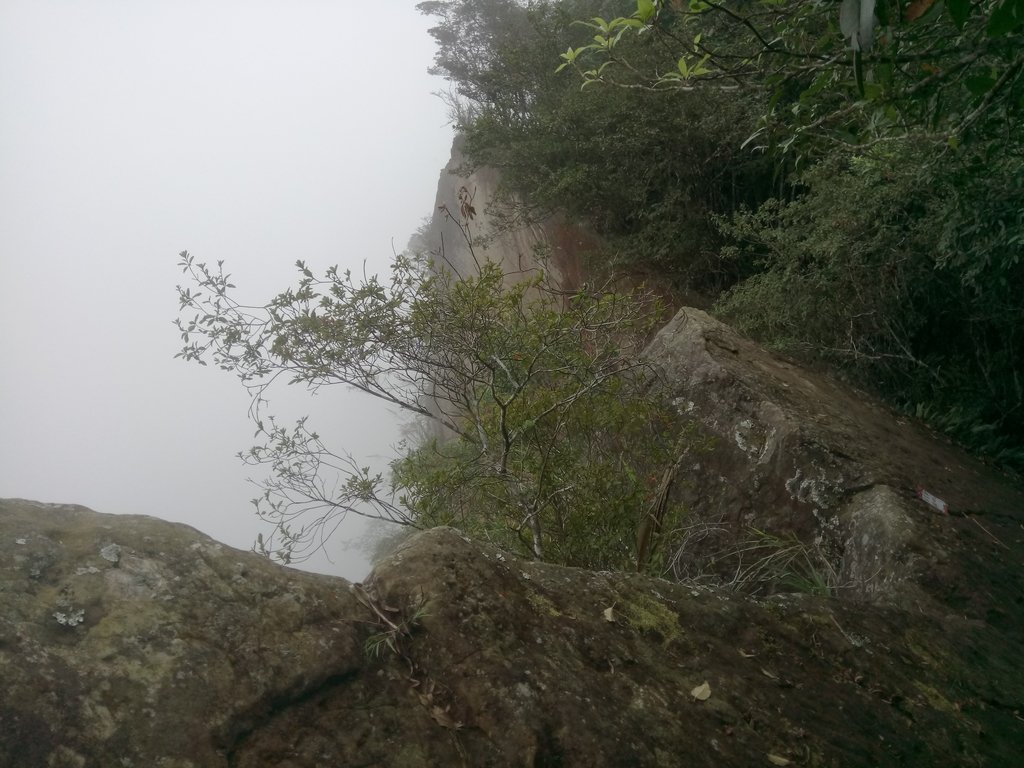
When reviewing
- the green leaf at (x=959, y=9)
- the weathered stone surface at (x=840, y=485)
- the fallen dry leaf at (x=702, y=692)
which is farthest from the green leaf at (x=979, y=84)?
the weathered stone surface at (x=840, y=485)

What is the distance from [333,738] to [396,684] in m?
0.26

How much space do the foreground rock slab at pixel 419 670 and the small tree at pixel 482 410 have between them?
1444mm

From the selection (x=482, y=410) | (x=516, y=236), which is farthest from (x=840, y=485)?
(x=516, y=236)

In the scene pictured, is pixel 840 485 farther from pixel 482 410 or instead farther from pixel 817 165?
pixel 817 165

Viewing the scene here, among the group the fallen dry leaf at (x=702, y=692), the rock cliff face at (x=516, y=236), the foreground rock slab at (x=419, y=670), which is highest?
the rock cliff face at (x=516, y=236)

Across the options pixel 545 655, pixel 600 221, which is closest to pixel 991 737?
pixel 545 655

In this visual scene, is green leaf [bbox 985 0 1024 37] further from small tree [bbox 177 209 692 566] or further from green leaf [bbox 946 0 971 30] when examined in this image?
small tree [bbox 177 209 692 566]

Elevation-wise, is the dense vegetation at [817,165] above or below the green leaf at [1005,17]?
above

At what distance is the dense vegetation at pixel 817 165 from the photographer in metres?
3.45

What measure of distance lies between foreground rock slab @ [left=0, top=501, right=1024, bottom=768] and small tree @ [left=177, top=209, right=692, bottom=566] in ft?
4.74

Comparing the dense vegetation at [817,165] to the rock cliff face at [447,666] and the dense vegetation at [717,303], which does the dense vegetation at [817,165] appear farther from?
the rock cliff face at [447,666]

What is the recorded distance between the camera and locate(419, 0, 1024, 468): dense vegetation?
3.45 m

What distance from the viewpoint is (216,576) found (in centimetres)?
239

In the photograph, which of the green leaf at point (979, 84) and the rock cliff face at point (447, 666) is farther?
the green leaf at point (979, 84)
